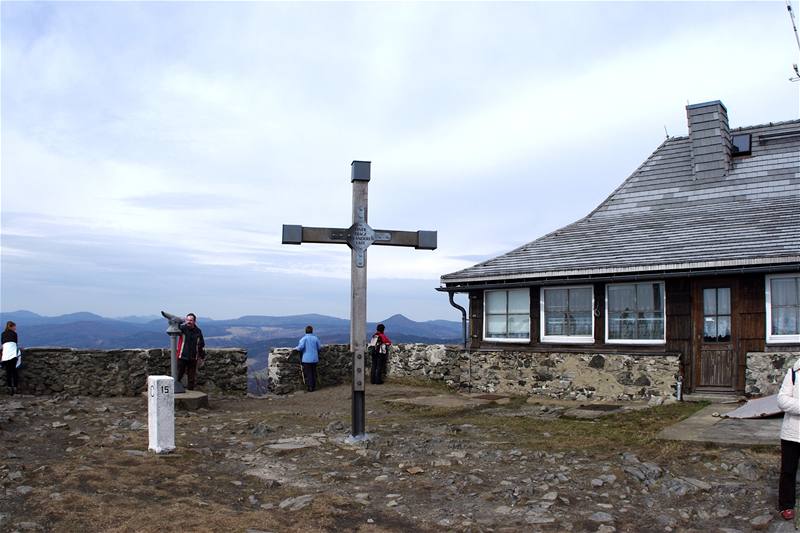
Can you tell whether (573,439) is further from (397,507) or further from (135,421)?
(135,421)

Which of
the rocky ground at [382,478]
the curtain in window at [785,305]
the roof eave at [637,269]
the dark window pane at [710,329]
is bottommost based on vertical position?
the rocky ground at [382,478]

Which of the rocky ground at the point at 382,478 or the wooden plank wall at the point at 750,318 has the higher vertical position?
the wooden plank wall at the point at 750,318

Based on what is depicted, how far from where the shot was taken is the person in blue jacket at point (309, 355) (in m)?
17.6

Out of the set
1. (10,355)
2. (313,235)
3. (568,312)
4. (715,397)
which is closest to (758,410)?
(715,397)

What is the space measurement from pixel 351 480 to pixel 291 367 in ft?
36.1

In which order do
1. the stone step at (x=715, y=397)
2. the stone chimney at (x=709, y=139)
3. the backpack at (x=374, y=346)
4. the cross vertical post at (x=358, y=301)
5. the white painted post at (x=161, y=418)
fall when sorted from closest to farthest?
1. the white painted post at (x=161, y=418)
2. the cross vertical post at (x=358, y=301)
3. the stone step at (x=715, y=397)
4. the stone chimney at (x=709, y=139)
5. the backpack at (x=374, y=346)

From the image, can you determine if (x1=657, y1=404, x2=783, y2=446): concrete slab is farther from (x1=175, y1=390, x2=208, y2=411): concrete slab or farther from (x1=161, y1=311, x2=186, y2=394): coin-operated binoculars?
(x1=161, y1=311, x2=186, y2=394): coin-operated binoculars

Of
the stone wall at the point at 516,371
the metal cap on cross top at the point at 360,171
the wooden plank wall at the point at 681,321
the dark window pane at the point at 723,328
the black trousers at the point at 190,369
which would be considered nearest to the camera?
the metal cap on cross top at the point at 360,171

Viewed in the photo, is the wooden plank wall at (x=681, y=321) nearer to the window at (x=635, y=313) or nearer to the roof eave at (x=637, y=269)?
the window at (x=635, y=313)

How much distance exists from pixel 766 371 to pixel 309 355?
1006 centimetres

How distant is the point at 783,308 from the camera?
42.6ft

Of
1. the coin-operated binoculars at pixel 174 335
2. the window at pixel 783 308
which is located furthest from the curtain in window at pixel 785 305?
the coin-operated binoculars at pixel 174 335

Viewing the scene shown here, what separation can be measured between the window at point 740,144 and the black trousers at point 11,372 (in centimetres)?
1736

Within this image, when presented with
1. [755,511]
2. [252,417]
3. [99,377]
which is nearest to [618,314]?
[252,417]
